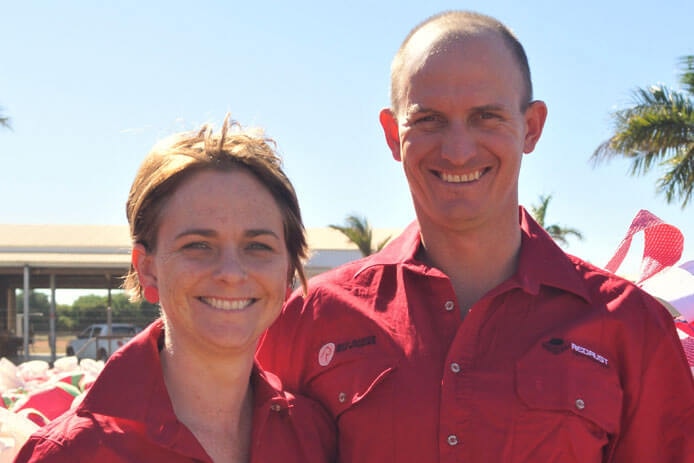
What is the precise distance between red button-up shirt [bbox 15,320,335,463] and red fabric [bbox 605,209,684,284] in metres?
1.42

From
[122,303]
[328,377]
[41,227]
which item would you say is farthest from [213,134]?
[122,303]

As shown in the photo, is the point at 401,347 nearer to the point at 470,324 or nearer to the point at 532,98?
the point at 470,324

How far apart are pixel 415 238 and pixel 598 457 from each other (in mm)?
877

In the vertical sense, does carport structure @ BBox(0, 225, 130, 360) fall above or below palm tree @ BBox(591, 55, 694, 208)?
below

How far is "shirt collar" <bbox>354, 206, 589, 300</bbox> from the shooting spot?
8.92 feet

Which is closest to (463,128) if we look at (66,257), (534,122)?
(534,122)

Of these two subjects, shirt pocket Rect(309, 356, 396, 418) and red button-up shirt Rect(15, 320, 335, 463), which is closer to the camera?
red button-up shirt Rect(15, 320, 335, 463)

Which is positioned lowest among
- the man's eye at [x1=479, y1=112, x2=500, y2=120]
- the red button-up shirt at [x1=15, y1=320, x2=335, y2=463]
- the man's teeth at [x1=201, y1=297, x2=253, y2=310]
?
the red button-up shirt at [x1=15, y1=320, x2=335, y2=463]

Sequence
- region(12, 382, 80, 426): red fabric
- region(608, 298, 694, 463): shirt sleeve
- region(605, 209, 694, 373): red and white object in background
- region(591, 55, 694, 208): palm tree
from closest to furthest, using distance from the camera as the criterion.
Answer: region(608, 298, 694, 463): shirt sleeve < region(605, 209, 694, 373): red and white object in background < region(12, 382, 80, 426): red fabric < region(591, 55, 694, 208): palm tree

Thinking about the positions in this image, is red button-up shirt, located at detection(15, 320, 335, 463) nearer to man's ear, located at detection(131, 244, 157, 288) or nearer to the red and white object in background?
man's ear, located at detection(131, 244, 157, 288)

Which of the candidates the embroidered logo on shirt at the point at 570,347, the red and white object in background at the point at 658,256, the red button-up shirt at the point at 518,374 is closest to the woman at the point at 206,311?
the red button-up shirt at the point at 518,374

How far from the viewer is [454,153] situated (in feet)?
8.78

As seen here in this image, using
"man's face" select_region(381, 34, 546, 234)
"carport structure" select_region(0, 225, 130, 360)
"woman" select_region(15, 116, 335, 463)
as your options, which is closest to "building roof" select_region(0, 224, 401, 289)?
"carport structure" select_region(0, 225, 130, 360)

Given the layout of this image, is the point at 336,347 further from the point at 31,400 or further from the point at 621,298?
the point at 31,400
